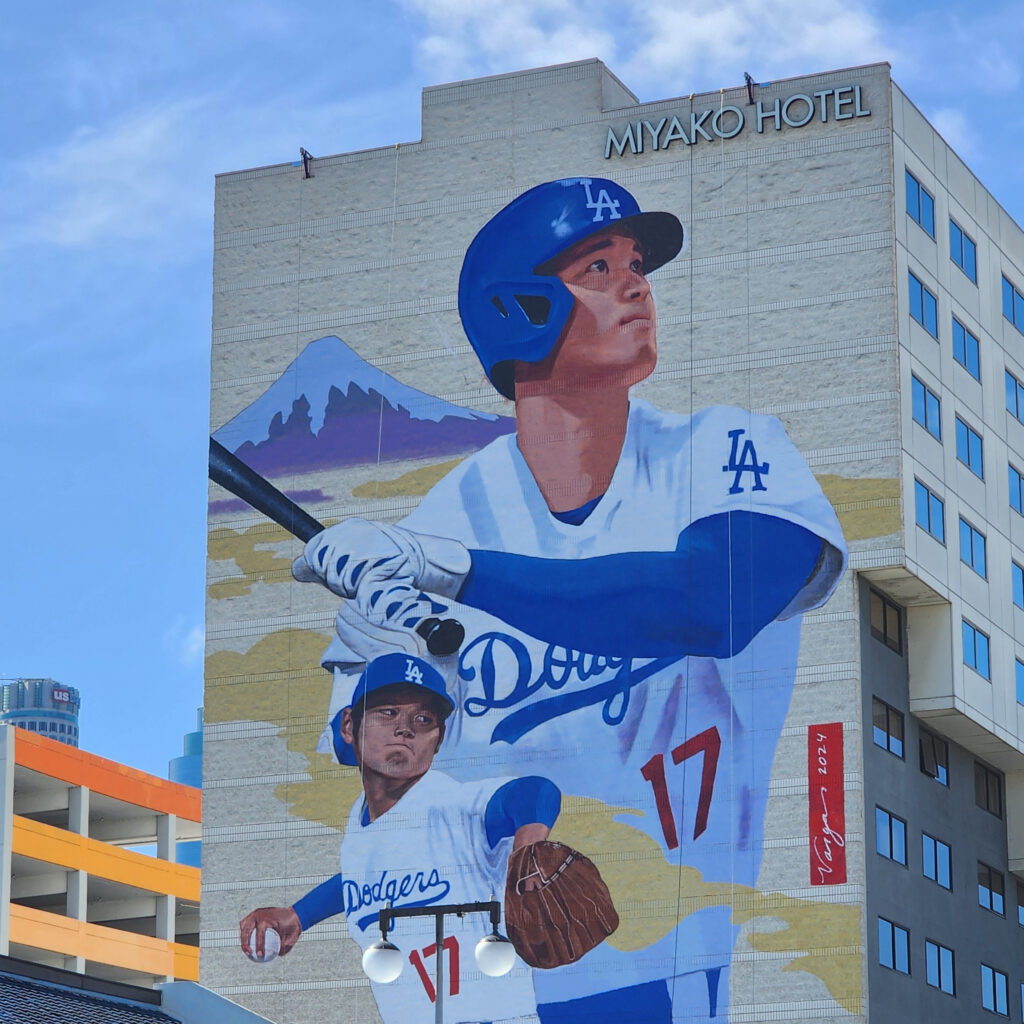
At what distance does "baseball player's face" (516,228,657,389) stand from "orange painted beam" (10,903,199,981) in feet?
143

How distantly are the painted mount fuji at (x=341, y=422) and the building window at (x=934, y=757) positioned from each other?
18.6 meters

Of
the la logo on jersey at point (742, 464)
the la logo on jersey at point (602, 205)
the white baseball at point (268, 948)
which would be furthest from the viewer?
the la logo on jersey at point (602, 205)

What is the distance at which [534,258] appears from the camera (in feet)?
277

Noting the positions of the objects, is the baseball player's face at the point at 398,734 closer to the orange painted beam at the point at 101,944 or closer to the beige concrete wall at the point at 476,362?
the beige concrete wall at the point at 476,362

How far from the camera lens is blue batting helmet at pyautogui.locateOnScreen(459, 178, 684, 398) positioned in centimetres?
8356

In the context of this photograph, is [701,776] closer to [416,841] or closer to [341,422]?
[416,841]

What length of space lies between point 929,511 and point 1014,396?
11.0 m

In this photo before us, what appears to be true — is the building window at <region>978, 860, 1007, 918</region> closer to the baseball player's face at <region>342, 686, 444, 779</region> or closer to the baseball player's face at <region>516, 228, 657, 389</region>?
the baseball player's face at <region>342, 686, 444, 779</region>

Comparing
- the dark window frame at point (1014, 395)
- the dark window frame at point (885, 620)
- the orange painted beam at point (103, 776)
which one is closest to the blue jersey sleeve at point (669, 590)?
the dark window frame at point (885, 620)

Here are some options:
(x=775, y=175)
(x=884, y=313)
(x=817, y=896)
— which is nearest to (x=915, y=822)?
(x=817, y=896)

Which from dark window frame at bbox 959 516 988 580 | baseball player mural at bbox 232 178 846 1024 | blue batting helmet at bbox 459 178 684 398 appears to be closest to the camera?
baseball player mural at bbox 232 178 846 1024

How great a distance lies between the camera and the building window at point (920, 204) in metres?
81.8

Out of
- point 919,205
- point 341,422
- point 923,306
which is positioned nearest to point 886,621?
point 923,306

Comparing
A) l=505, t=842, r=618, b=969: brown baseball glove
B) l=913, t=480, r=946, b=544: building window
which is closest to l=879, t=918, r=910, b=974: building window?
l=505, t=842, r=618, b=969: brown baseball glove
